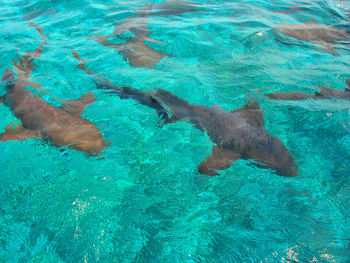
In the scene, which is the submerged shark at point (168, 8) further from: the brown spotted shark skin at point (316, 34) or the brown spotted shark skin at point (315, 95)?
the brown spotted shark skin at point (315, 95)

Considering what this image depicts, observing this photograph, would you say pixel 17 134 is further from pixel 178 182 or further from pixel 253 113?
pixel 253 113

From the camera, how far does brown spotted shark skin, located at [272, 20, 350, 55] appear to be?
6.56m

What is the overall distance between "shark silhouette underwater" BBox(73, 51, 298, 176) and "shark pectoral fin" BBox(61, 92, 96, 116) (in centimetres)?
42

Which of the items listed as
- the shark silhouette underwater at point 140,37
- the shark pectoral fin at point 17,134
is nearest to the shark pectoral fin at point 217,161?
the shark pectoral fin at point 17,134

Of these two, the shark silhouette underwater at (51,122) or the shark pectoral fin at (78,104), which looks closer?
the shark silhouette underwater at (51,122)

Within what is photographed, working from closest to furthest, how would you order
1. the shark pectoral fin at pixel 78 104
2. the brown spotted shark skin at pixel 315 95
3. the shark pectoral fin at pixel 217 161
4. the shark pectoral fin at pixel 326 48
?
the shark pectoral fin at pixel 217 161
the shark pectoral fin at pixel 78 104
the brown spotted shark skin at pixel 315 95
the shark pectoral fin at pixel 326 48

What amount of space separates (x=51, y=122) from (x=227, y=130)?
279 cm

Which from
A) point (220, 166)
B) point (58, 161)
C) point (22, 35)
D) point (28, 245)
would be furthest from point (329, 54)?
point (22, 35)

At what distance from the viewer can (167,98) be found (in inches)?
170

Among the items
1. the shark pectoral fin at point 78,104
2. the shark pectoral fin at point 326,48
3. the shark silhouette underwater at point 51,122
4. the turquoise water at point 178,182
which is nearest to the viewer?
the turquoise water at point 178,182

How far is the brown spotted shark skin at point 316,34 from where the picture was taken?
656 cm

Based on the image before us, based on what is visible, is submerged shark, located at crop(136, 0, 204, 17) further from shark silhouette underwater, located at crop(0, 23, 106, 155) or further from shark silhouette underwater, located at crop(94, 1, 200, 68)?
shark silhouette underwater, located at crop(0, 23, 106, 155)

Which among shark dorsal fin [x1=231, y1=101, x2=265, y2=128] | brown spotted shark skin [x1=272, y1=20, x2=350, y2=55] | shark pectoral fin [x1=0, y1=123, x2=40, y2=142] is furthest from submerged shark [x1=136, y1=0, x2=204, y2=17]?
shark pectoral fin [x1=0, y1=123, x2=40, y2=142]

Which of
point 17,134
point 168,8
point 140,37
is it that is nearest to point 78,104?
point 17,134
